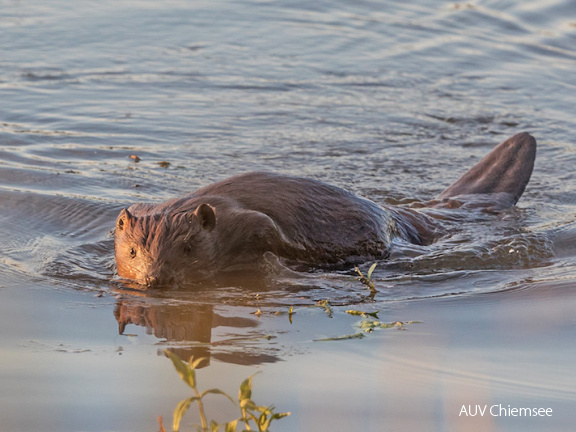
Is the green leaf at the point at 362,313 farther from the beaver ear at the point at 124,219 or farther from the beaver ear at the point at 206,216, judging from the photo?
the beaver ear at the point at 124,219

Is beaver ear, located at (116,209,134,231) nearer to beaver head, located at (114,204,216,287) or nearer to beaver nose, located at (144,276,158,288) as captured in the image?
beaver head, located at (114,204,216,287)

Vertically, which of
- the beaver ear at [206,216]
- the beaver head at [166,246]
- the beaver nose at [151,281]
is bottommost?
the beaver nose at [151,281]

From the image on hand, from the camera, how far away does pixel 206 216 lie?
441 centimetres

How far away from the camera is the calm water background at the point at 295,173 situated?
308cm

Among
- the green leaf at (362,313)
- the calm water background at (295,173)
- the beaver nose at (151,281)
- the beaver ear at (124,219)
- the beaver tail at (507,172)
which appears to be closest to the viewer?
the calm water background at (295,173)

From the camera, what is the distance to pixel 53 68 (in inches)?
380

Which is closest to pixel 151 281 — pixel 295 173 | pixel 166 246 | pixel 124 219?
pixel 166 246

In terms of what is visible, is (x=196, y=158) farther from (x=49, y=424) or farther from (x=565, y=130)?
(x=49, y=424)

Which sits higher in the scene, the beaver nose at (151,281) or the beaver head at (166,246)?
the beaver head at (166,246)

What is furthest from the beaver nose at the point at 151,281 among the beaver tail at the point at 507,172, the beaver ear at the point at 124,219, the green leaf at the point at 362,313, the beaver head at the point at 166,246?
the beaver tail at the point at 507,172

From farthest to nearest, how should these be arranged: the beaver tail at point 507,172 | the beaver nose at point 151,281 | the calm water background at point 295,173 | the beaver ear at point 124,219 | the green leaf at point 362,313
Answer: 1. the beaver tail at point 507,172
2. the beaver ear at point 124,219
3. the beaver nose at point 151,281
4. the green leaf at point 362,313
5. the calm water background at point 295,173

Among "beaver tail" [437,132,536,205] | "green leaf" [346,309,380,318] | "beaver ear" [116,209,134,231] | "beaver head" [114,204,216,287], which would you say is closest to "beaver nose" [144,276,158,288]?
"beaver head" [114,204,216,287]

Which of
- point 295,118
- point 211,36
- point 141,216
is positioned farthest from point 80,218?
point 211,36

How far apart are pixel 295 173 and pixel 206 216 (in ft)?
8.82
